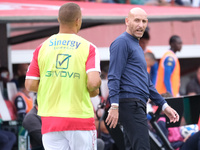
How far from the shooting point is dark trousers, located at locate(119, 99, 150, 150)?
4.59m

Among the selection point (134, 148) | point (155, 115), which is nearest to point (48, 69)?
point (134, 148)

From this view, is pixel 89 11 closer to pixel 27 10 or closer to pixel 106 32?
pixel 27 10

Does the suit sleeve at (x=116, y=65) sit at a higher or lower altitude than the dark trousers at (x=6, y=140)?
higher

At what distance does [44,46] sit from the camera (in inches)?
162

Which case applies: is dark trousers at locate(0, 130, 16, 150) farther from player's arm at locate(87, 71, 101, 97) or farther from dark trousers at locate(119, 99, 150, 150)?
player's arm at locate(87, 71, 101, 97)

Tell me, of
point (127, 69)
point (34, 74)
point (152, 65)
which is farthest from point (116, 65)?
point (152, 65)

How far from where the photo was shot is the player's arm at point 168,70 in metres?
8.54

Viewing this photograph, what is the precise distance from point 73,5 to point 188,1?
9684 mm

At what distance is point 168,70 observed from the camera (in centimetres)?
856

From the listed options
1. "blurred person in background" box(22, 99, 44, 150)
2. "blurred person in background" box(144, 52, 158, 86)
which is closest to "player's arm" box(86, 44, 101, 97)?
"blurred person in background" box(22, 99, 44, 150)

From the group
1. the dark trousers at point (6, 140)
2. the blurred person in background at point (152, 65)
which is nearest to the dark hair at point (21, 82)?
the dark trousers at point (6, 140)

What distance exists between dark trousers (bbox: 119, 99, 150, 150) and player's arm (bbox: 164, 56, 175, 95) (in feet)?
13.0

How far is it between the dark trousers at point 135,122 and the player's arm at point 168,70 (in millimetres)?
3948

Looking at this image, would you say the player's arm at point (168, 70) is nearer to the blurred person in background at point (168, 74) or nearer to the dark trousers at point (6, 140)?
the blurred person in background at point (168, 74)
